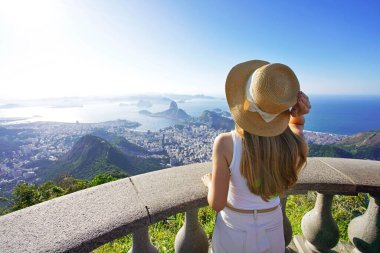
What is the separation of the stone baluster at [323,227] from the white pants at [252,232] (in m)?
0.86

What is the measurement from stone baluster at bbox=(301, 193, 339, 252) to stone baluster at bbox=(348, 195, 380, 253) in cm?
16

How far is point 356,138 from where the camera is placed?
6544 cm

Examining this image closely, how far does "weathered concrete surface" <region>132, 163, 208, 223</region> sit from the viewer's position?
1604 millimetres

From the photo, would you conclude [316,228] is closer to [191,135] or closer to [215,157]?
[215,157]

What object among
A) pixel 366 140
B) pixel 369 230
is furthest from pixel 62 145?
pixel 369 230

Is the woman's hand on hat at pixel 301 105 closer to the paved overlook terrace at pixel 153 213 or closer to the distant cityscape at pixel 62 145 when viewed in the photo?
the paved overlook terrace at pixel 153 213

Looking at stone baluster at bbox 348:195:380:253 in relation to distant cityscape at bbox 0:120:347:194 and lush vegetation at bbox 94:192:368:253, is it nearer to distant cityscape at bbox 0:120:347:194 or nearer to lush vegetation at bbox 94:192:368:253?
lush vegetation at bbox 94:192:368:253

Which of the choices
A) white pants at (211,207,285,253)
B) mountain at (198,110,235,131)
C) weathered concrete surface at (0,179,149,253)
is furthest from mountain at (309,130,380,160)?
mountain at (198,110,235,131)

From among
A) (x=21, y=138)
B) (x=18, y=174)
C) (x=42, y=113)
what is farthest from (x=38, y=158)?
(x=42, y=113)

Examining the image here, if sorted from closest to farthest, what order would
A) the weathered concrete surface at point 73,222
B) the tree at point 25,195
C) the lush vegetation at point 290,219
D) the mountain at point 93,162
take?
the weathered concrete surface at point 73,222 < the lush vegetation at point 290,219 < the tree at point 25,195 < the mountain at point 93,162

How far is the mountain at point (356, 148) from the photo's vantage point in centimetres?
4147

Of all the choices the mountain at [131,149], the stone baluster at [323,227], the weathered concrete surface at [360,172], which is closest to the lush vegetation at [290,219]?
the weathered concrete surface at [360,172]

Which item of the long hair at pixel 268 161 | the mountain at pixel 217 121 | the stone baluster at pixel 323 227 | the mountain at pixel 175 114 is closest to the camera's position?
the long hair at pixel 268 161

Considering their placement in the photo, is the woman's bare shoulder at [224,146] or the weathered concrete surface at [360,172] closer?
the woman's bare shoulder at [224,146]
